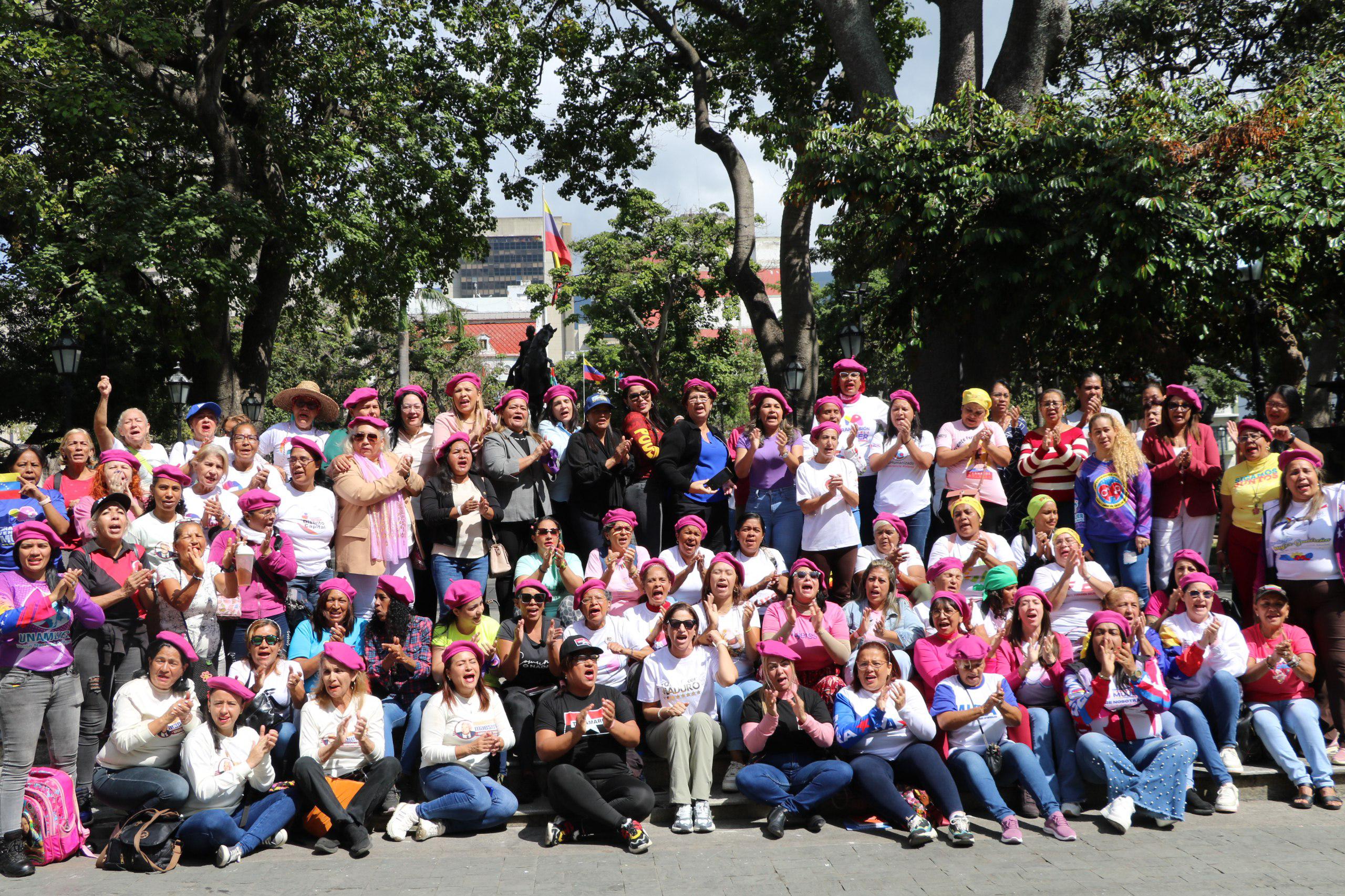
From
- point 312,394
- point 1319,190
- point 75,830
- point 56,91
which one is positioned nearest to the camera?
point 75,830

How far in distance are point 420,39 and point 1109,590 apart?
15.4 metres

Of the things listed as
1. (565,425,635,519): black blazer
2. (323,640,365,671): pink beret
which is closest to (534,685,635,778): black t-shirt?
(323,640,365,671): pink beret

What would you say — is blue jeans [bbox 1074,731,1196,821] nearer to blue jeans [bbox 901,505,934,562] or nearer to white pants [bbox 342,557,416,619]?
blue jeans [bbox 901,505,934,562]

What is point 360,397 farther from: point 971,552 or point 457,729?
point 971,552

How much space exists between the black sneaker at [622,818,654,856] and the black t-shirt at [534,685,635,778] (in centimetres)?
35

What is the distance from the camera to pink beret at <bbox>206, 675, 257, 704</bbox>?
5.75 meters

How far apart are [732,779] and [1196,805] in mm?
2775

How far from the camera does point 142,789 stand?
562cm

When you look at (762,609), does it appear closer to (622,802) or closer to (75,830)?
(622,802)

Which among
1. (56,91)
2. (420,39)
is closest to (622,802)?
(56,91)

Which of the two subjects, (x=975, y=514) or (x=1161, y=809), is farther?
(x=975, y=514)

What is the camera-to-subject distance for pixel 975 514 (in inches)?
294

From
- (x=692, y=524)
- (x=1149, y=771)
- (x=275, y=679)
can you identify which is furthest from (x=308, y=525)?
(x=1149, y=771)

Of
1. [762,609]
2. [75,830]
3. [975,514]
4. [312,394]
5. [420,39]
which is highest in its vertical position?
[420,39]
